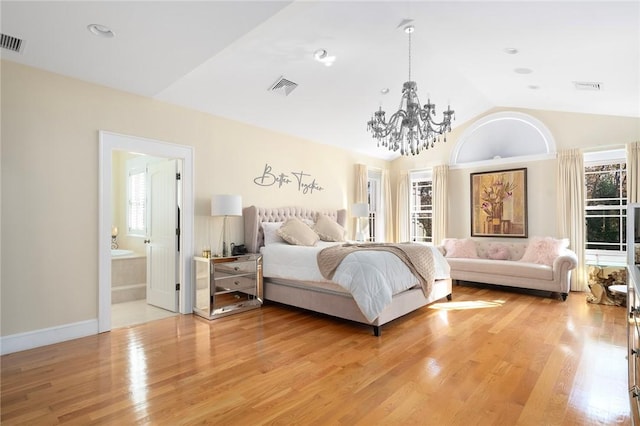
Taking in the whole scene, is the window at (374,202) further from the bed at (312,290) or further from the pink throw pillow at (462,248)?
the bed at (312,290)

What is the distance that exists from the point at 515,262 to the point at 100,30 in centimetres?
607

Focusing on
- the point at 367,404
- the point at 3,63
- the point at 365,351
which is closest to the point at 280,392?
the point at 367,404

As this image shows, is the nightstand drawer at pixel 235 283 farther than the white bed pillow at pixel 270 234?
No

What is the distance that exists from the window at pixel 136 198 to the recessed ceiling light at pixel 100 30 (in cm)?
296

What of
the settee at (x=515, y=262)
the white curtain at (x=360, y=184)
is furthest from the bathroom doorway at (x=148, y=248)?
the settee at (x=515, y=262)

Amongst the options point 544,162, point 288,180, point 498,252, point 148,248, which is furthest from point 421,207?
point 148,248

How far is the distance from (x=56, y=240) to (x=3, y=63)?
5.50 feet

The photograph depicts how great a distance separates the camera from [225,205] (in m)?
4.38

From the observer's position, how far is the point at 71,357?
3.03 m

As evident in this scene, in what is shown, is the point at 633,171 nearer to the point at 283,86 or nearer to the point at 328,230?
the point at 328,230

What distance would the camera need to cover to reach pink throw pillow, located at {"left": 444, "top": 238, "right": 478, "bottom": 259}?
6207 mm

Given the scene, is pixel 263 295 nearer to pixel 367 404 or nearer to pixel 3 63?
pixel 367 404

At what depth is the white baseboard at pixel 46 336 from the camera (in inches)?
123

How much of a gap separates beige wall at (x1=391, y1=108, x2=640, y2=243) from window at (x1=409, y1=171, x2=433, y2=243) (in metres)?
0.35
